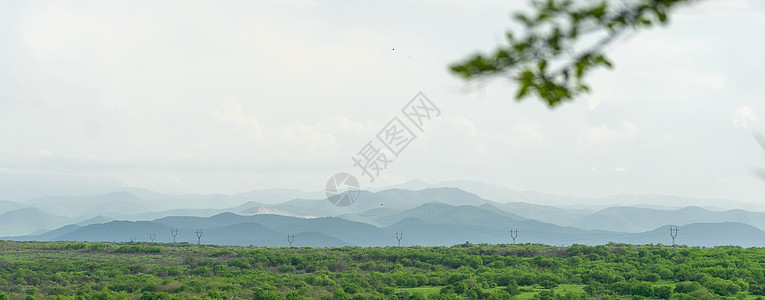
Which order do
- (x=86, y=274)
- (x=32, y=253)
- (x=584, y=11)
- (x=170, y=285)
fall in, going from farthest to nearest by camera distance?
(x=32, y=253)
(x=86, y=274)
(x=170, y=285)
(x=584, y=11)

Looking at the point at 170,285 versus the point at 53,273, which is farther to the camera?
the point at 53,273

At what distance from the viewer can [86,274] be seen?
5478cm

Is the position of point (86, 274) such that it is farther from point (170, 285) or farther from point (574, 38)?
point (574, 38)

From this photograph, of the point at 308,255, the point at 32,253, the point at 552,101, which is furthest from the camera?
the point at 32,253

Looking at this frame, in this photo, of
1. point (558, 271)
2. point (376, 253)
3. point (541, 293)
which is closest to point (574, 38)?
point (541, 293)

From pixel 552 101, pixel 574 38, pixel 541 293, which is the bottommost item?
pixel 541 293

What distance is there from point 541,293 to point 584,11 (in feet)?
114

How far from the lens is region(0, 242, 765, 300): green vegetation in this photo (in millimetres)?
38844

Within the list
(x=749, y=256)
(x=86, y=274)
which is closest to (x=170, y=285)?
(x=86, y=274)

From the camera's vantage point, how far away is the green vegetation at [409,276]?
38.8 meters

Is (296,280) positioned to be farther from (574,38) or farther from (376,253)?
(574,38)

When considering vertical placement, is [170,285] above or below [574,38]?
below

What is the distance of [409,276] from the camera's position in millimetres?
47938

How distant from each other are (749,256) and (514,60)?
52820 millimetres
